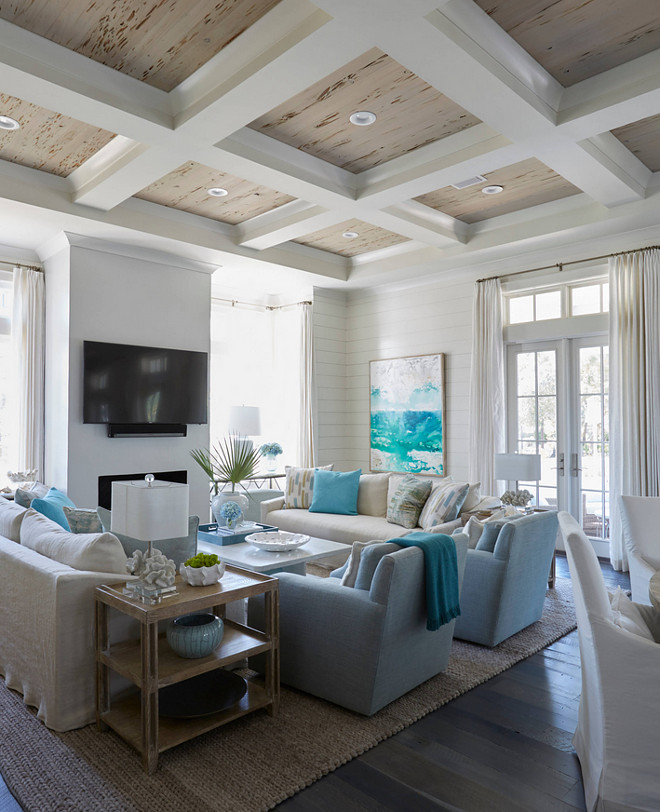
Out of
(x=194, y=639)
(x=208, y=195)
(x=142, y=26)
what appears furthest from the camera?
(x=208, y=195)

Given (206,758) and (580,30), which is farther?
(580,30)

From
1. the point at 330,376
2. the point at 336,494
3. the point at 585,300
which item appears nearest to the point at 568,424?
the point at 585,300

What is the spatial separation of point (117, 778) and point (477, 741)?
1411mm

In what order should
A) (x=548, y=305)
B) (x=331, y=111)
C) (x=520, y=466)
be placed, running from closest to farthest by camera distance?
(x=331, y=111), (x=520, y=466), (x=548, y=305)

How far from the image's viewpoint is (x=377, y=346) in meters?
7.19

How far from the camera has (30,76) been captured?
2980mm

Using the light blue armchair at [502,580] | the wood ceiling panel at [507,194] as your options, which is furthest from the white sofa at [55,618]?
the wood ceiling panel at [507,194]

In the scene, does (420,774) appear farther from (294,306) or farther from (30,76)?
(294,306)

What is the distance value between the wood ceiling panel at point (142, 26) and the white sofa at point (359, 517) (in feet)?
11.5

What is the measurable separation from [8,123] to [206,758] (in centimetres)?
383

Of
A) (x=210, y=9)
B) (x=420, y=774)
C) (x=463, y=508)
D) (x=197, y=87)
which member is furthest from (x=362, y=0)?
(x=463, y=508)

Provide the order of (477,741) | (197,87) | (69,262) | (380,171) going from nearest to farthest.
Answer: (477,741)
(197,87)
(380,171)
(69,262)

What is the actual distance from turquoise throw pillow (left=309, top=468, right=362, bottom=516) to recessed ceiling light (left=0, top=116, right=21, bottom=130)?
374cm

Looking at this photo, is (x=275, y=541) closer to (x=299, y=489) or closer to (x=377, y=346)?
(x=299, y=489)
